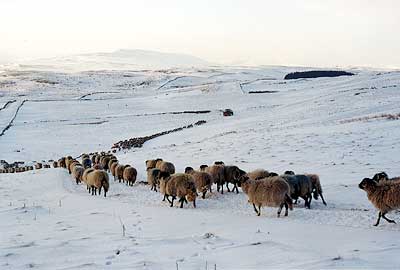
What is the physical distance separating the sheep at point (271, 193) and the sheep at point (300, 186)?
109 cm

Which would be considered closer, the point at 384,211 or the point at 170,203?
the point at 384,211

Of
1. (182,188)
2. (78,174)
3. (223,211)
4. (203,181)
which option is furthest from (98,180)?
(223,211)

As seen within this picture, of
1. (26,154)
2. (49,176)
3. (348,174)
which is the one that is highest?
(348,174)

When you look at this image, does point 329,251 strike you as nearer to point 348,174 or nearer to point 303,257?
point 303,257

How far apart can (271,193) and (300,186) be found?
2012 millimetres

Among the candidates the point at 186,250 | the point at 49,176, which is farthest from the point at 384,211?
the point at 49,176

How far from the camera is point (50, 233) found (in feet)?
35.0

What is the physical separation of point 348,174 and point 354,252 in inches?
419

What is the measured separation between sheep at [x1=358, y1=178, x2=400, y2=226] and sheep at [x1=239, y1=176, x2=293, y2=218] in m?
1.98

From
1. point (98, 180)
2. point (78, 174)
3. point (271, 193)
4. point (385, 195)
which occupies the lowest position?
point (78, 174)

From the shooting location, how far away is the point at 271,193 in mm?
12305

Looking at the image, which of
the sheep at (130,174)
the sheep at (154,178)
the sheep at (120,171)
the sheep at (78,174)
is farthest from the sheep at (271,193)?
the sheep at (78,174)

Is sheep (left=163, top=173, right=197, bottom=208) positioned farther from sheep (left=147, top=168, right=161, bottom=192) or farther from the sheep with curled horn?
the sheep with curled horn

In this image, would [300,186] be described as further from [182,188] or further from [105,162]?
[105,162]
